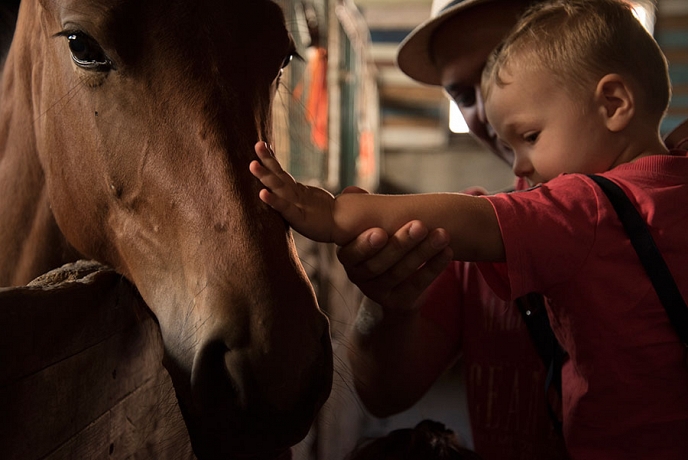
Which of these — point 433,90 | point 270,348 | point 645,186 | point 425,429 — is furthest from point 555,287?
point 433,90

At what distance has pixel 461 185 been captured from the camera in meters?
9.59

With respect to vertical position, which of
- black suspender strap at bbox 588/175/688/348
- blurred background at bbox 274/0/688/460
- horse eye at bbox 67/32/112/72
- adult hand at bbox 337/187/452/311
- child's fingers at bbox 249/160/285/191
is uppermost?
horse eye at bbox 67/32/112/72

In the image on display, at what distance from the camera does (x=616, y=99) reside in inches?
44.0

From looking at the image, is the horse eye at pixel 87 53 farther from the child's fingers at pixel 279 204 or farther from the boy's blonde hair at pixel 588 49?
the boy's blonde hair at pixel 588 49

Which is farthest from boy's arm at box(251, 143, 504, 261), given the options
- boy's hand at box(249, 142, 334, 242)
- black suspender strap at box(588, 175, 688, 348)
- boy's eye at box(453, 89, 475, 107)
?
boy's eye at box(453, 89, 475, 107)

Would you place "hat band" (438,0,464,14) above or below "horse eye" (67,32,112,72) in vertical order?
below

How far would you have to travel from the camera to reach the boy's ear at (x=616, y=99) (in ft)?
3.61

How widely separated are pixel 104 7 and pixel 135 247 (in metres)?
0.41

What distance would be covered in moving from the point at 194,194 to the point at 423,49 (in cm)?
125

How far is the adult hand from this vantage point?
82 centimetres

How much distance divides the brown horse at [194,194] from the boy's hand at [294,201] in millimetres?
30

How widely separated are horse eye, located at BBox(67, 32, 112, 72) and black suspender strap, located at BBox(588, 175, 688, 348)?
943mm

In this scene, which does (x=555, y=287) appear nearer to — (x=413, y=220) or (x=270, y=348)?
(x=413, y=220)

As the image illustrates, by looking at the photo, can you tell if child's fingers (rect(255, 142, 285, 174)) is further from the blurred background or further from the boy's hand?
the blurred background
